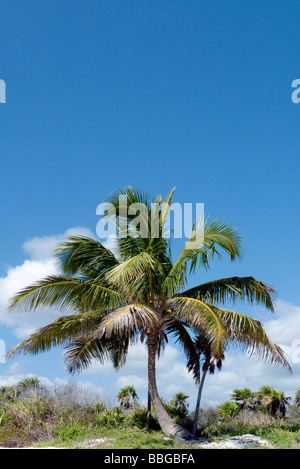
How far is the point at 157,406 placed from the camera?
15.8m

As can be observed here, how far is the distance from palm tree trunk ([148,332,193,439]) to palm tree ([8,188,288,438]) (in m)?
0.03

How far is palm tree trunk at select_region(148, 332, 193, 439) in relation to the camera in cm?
1541

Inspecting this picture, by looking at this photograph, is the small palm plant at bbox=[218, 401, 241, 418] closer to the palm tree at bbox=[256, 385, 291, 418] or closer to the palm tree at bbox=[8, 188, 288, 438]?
the palm tree at bbox=[256, 385, 291, 418]

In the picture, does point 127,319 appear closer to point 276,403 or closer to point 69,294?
point 69,294

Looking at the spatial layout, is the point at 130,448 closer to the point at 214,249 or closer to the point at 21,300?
the point at 21,300

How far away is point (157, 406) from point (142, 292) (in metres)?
3.83

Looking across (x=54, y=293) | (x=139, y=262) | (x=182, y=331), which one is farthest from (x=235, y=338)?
(x=54, y=293)

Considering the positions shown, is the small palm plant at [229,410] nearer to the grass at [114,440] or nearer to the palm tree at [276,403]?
the palm tree at [276,403]

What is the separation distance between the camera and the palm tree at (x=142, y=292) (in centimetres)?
1544

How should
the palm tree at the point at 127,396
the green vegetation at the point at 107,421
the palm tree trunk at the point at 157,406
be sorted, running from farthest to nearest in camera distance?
the palm tree at the point at 127,396 < the palm tree trunk at the point at 157,406 < the green vegetation at the point at 107,421

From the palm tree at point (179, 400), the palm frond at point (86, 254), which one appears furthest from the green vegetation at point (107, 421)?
the palm frond at point (86, 254)

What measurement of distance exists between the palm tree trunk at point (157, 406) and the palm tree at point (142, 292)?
3 centimetres
